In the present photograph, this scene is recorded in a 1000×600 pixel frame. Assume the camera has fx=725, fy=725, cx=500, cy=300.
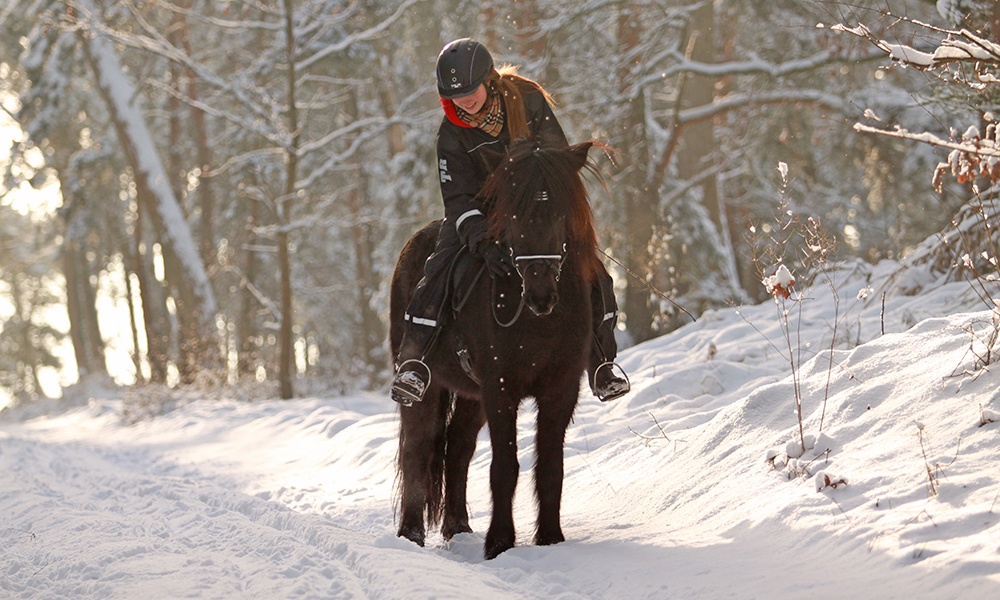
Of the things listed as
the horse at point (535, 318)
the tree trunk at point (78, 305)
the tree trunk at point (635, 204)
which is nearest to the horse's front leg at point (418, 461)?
the horse at point (535, 318)

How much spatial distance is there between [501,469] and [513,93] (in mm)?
2140

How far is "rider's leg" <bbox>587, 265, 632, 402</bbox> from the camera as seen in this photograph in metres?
4.23

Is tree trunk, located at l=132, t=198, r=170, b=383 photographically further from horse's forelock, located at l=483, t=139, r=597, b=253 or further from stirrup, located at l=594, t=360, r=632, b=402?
horse's forelock, located at l=483, t=139, r=597, b=253

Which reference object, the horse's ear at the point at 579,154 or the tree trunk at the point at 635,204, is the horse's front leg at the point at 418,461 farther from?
the tree trunk at the point at 635,204

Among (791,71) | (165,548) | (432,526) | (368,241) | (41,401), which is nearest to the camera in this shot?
(165,548)

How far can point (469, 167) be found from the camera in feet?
14.3

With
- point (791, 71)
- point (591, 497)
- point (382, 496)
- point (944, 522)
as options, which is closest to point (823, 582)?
point (944, 522)

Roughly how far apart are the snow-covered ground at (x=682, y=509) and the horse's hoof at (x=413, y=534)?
28 centimetres

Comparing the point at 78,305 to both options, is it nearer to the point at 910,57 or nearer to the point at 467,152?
the point at 467,152

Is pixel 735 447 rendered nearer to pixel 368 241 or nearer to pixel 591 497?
pixel 591 497

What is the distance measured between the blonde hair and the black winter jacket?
0.23 feet

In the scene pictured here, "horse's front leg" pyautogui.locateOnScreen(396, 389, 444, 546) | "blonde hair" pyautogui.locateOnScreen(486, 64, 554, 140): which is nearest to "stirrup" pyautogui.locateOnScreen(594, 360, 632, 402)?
"horse's front leg" pyautogui.locateOnScreen(396, 389, 444, 546)

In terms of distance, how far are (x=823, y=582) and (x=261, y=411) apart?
989 cm

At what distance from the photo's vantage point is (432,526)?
4.76 metres
